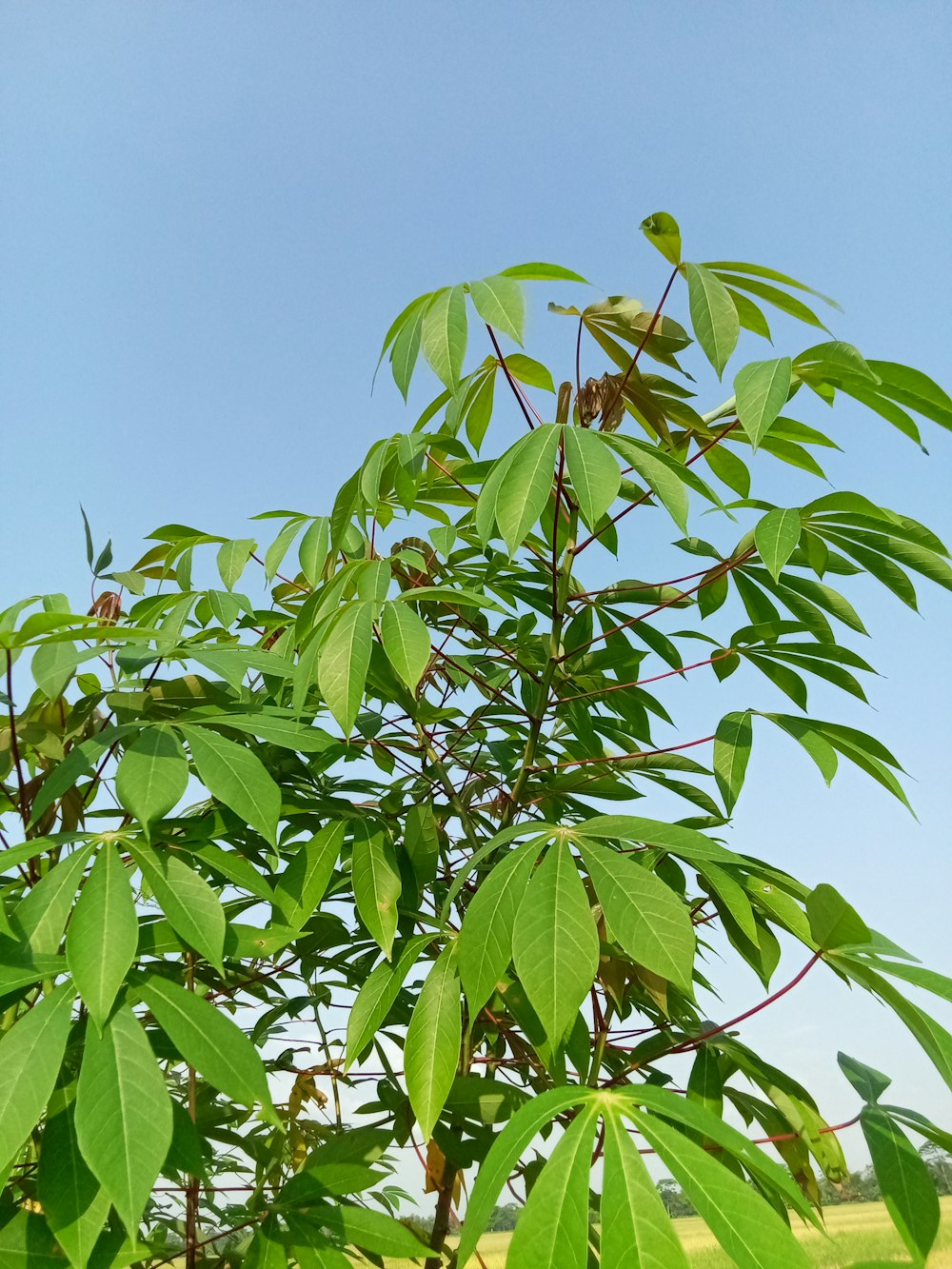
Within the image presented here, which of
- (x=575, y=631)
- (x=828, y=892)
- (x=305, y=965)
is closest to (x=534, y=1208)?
(x=828, y=892)

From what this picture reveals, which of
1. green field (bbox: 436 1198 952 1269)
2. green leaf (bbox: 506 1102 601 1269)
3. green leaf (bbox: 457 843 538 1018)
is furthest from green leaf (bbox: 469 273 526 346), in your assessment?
green field (bbox: 436 1198 952 1269)

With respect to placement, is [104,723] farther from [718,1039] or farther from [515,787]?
[718,1039]

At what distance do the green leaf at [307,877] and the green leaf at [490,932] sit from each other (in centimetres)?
26

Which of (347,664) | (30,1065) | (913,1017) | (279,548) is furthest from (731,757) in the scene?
(30,1065)

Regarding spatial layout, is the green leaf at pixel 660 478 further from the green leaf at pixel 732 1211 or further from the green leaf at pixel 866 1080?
Result: the green leaf at pixel 866 1080

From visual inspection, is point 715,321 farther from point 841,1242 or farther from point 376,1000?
point 841,1242

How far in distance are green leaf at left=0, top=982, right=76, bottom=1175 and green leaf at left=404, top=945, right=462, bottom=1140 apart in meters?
0.35

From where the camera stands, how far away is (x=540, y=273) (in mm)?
1225

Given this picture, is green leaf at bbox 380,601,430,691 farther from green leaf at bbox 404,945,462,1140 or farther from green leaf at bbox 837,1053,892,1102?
green leaf at bbox 837,1053,892,1102

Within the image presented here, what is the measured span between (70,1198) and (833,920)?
0.73 meters

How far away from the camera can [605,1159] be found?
2.52 feet

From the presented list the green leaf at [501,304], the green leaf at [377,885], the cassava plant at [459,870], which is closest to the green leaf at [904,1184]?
the cassava plant at [459,870]

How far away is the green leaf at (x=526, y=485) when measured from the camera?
1039 mm

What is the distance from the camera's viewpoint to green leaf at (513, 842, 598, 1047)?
863 millimetres
